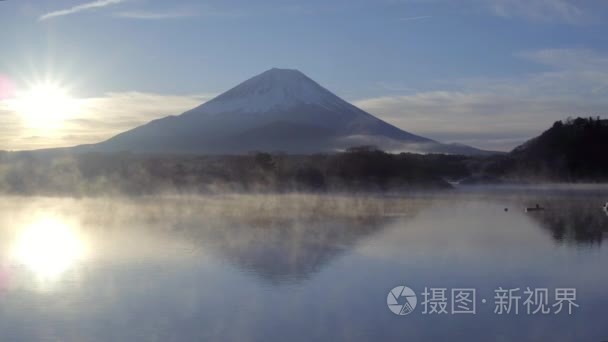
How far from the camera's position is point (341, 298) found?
509 centimetres

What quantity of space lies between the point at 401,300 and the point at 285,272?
1.27 meters

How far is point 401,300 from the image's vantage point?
497 centimetres

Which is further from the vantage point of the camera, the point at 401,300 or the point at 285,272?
the point at 285,272

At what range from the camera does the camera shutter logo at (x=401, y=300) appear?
15.5 ft

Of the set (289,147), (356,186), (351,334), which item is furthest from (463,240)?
(289,147)

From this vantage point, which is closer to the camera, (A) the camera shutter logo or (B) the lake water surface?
(B) the lake water surface

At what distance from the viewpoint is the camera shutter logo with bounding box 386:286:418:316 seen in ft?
15.5

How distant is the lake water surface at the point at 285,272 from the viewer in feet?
14.1

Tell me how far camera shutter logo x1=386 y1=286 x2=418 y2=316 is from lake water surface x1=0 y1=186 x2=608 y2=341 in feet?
0.18

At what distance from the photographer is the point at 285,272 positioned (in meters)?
5.98

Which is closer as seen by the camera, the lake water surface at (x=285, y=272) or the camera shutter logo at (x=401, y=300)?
the lake water surface at (x=285, y=272)

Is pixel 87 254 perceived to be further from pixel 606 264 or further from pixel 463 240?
pixel 606 264

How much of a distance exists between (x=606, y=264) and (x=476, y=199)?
29.2 feet

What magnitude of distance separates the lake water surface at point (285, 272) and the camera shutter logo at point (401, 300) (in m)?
0.05
